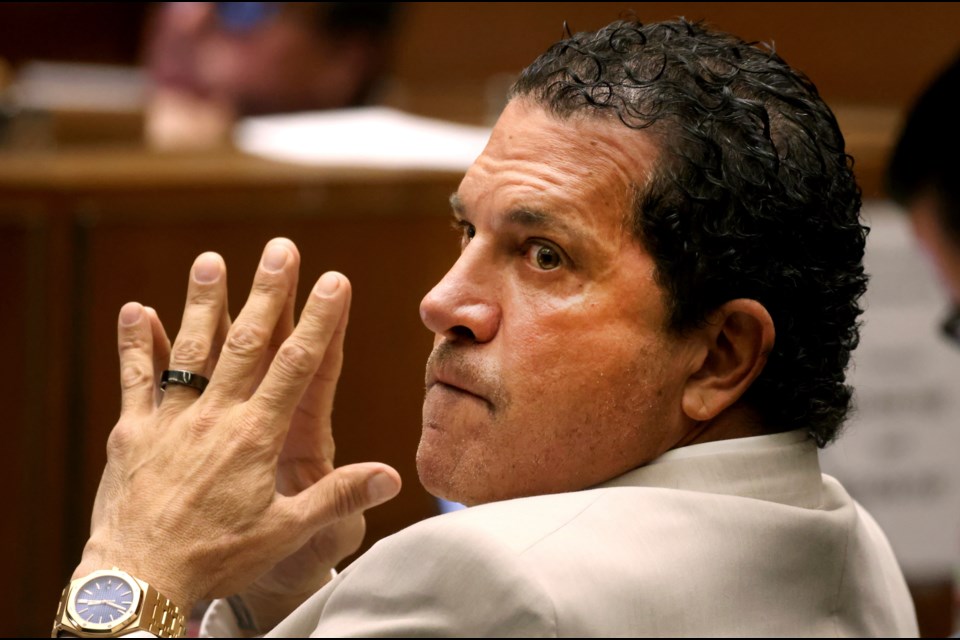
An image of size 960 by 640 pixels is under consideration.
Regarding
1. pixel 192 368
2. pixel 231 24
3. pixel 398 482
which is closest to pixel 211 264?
pixel 192 368

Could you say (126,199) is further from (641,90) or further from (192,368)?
(641,90)

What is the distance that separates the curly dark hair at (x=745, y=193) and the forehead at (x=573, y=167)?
13 millimetres

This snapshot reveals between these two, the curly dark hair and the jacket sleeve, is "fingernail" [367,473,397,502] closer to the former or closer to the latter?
the jacket sleeve

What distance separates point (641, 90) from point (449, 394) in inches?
14.4

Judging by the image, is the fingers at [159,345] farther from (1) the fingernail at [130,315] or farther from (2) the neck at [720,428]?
(2) the neck at [720,428]

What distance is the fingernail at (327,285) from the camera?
1.40 metres

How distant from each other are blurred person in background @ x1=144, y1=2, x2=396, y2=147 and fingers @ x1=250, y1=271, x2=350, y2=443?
1.54m

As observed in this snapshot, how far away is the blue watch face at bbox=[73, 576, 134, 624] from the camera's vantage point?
1280 mm

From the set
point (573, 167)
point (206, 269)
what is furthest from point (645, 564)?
point (206, 269)

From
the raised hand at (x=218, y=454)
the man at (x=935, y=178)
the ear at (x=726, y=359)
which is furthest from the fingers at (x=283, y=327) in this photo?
the man at (x=935, y=178)

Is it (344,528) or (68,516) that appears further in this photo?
(68,516)

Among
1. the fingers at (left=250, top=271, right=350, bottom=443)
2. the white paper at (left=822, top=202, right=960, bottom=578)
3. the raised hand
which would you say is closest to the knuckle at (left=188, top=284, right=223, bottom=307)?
the raised hand

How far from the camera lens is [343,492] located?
1.43 metres

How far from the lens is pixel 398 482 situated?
56.7 inches
